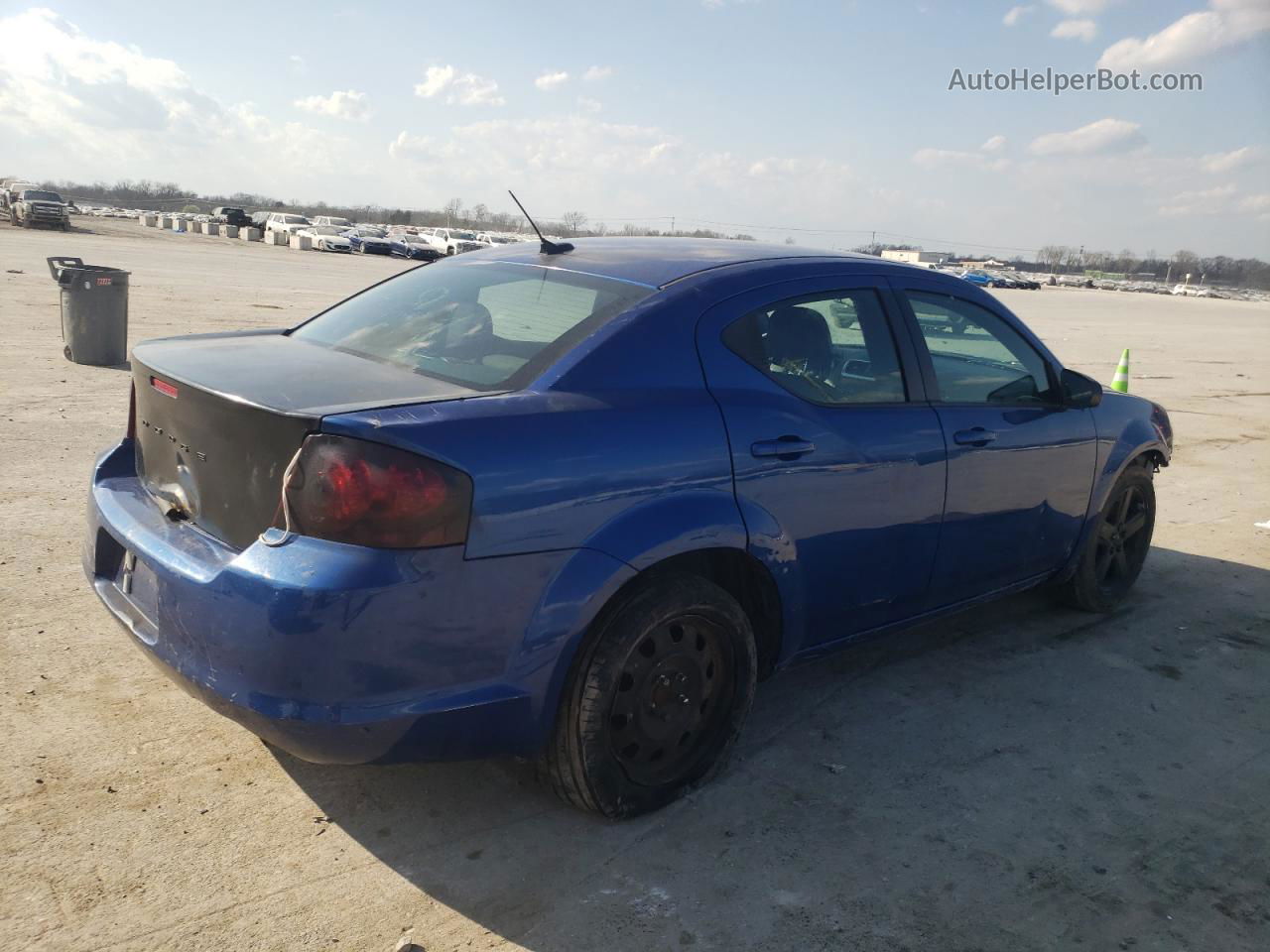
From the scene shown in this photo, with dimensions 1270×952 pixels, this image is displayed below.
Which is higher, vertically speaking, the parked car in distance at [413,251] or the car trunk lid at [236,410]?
the parked car in distance at [413,251]

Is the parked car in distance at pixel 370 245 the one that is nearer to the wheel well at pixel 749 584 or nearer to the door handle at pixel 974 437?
the door handle at pixel 974 437

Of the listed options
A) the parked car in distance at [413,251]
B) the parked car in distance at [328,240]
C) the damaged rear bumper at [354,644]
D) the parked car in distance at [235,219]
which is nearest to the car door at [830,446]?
the damaged rear bumper at [354,644]

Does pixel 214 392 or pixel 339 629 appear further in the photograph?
pixel 214 392

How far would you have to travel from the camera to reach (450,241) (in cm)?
6575

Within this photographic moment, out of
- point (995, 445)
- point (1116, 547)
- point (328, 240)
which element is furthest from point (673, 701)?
point (328, 240)

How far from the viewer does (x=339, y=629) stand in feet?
8.02

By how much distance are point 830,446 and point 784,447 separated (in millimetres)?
234

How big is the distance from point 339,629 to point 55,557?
3.02 metres

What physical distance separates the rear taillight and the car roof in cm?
116

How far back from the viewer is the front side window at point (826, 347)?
3.41 meters

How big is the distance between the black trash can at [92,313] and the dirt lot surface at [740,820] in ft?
19.4

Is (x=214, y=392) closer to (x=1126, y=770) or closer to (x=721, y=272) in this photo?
(x=721, y=272)

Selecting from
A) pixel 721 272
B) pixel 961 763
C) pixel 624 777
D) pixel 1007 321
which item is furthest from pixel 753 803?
pixel 1007 321

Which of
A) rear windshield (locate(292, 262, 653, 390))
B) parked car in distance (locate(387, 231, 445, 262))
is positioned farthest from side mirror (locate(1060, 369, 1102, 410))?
parked car in distance (locate(387, 231, 445, 262))
